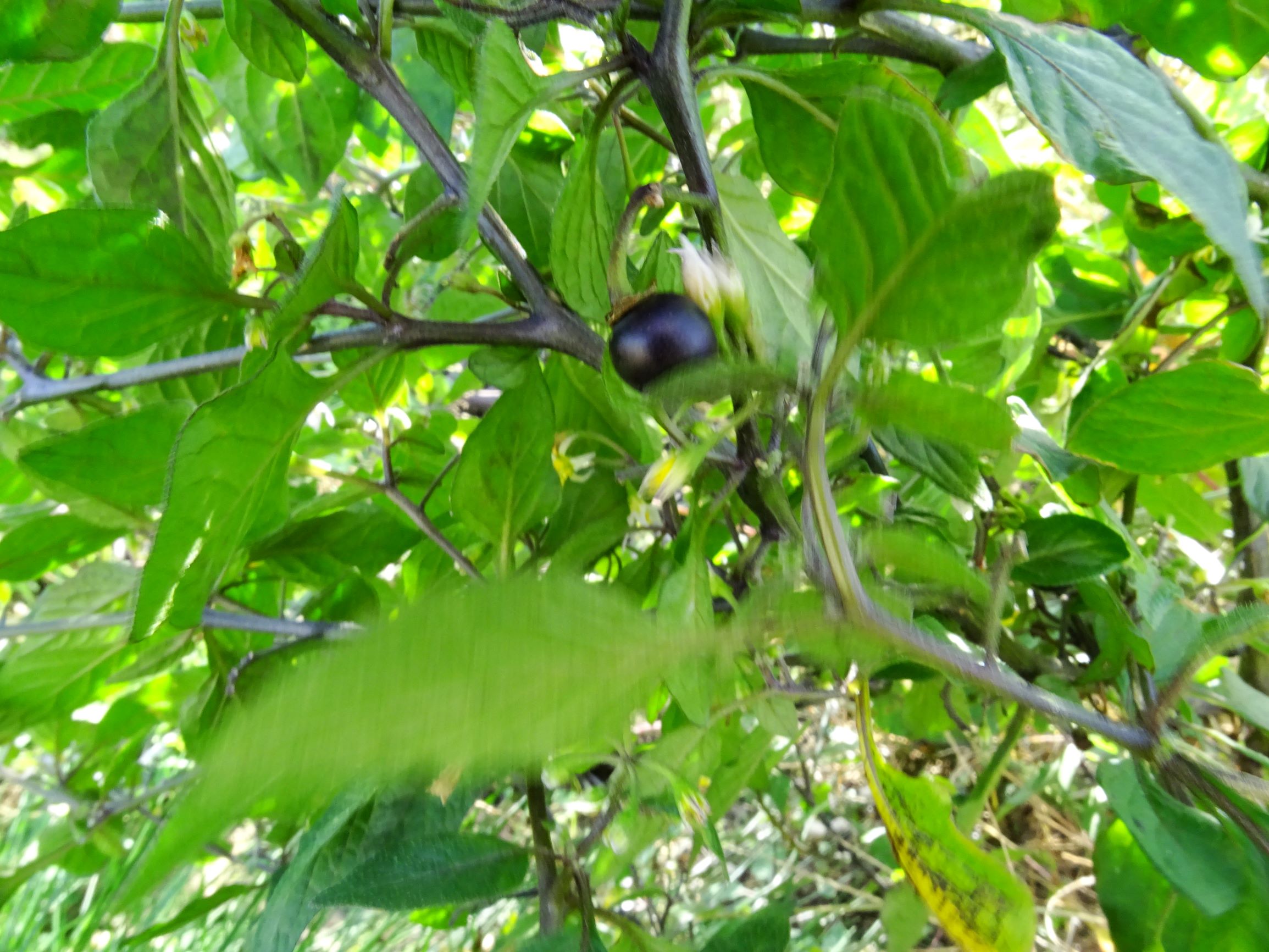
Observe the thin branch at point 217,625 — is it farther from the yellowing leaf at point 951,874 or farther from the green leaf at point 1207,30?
the green leaf at point 1207,30

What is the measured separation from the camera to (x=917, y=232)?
16 centimetres

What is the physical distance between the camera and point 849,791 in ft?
3.34

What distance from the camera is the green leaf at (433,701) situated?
10 centimetres

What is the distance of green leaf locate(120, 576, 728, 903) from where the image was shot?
0.10 m

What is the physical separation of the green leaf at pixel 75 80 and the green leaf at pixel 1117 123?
54 cm

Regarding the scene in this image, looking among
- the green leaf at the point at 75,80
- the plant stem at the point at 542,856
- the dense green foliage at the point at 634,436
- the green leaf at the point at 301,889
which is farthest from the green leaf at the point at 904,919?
the green leaf at the point at 75,80

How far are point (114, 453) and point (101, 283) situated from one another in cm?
9

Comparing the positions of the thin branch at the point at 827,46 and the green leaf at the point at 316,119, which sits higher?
the thin branch at the point at 827,46

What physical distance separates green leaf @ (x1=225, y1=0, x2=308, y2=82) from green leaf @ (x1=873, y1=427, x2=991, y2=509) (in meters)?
0.31

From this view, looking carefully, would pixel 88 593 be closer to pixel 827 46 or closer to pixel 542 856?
pixel 542 856

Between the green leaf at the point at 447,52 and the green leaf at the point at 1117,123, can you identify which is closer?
the green leaf at the point at 1117,123

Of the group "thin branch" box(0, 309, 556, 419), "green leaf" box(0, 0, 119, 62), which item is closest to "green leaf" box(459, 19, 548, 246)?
"thin branch" box(0, 309, 556, 419)

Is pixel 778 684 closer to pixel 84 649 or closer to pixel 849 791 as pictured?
pixel 84 649

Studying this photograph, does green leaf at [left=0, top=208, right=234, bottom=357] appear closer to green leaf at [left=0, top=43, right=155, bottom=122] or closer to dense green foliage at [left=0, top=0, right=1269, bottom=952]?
dense green foliage at [left=0, top=0, right=1269, bottom=952]
